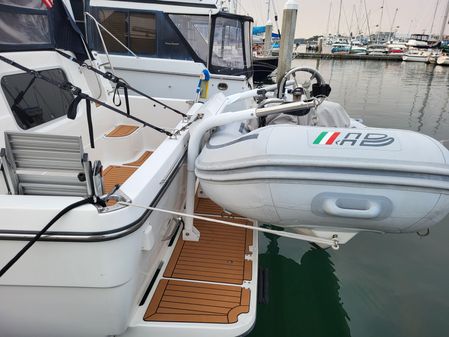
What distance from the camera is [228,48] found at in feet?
19.6

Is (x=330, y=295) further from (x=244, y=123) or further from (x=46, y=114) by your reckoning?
(x=46, y=114)

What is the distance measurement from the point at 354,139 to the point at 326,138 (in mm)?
144

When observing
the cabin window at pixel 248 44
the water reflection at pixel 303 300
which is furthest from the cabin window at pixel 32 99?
the cabin window at pixel 248 44

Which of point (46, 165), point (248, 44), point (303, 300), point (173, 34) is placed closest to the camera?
point (46, 165)

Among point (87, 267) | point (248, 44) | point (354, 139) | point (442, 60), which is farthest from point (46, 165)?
point (442, 60)

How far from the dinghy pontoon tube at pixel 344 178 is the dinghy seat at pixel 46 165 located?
2.57 ft

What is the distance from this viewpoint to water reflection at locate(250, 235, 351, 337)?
2.57 m

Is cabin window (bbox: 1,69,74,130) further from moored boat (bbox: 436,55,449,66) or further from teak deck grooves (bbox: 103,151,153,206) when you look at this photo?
moored boat (bbox: 436,55,449,66)

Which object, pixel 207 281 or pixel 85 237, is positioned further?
pixel 207 281

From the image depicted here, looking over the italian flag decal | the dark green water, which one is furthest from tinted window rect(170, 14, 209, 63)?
the italian flag decal

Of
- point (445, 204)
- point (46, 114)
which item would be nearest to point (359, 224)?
point (445, 204)

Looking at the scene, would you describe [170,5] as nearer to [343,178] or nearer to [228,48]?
[228,48]

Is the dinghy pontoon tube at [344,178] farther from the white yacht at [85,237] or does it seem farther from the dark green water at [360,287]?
the dark green water at [360,287]

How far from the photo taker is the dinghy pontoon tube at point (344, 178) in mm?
1724
